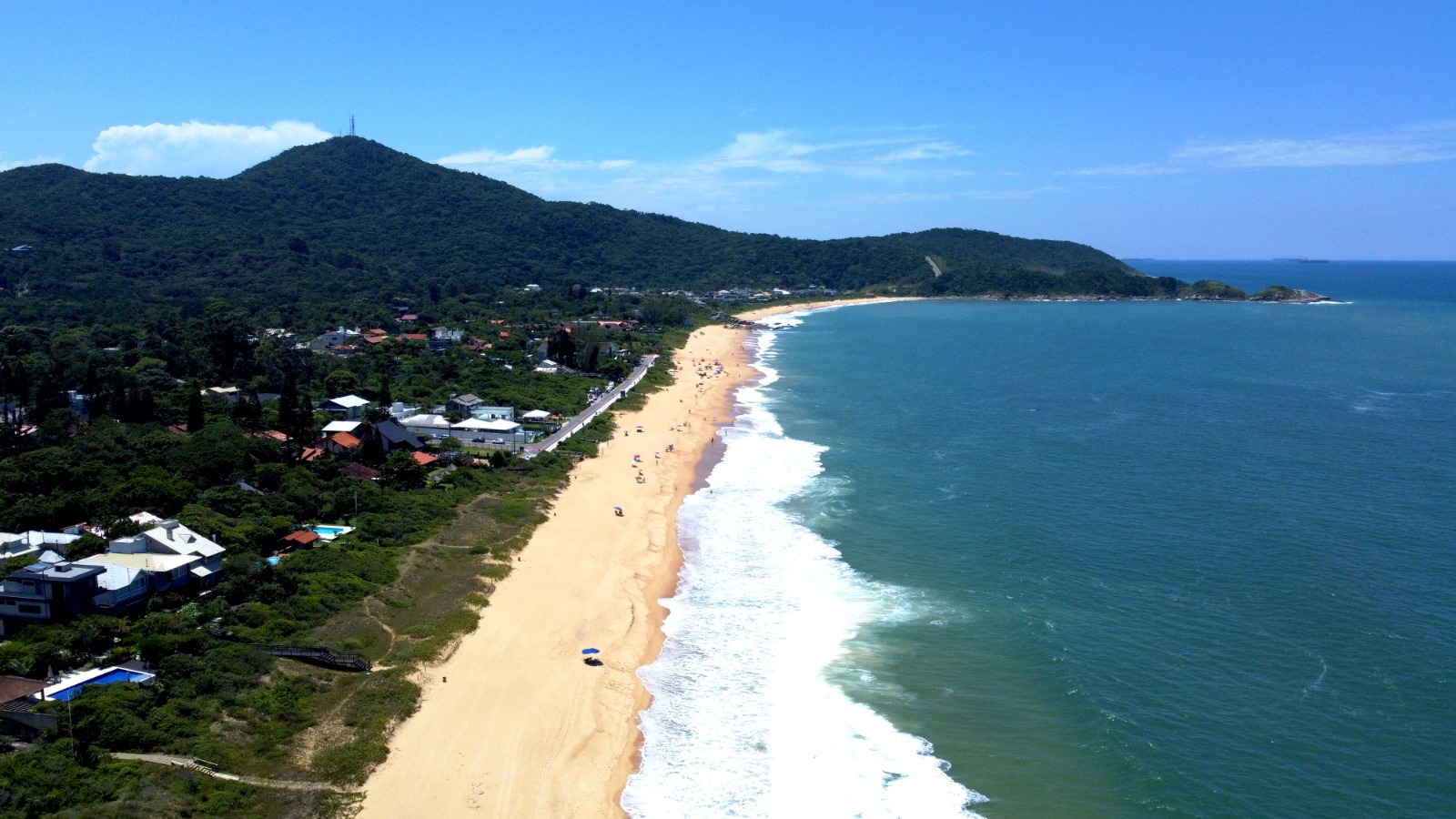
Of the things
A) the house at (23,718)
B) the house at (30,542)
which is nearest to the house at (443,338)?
the house at (30,542)

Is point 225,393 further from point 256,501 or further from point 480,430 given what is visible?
point 256,501

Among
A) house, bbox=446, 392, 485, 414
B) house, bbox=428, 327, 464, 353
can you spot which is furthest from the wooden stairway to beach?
house, bbox=428, 327, 464, 353

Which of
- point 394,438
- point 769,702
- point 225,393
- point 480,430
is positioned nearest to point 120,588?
point 769,702

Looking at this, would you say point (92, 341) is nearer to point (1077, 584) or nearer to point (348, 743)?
point (348, 743)

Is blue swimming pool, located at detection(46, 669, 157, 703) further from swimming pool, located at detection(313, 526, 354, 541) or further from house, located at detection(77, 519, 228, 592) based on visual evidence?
swimming pool, located at detection(313, 526, 354, 541)

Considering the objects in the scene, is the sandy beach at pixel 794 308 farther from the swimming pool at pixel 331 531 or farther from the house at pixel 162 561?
the house at pixel 162 561

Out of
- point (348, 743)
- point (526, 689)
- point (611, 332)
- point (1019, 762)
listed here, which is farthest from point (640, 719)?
point (611, 332)
